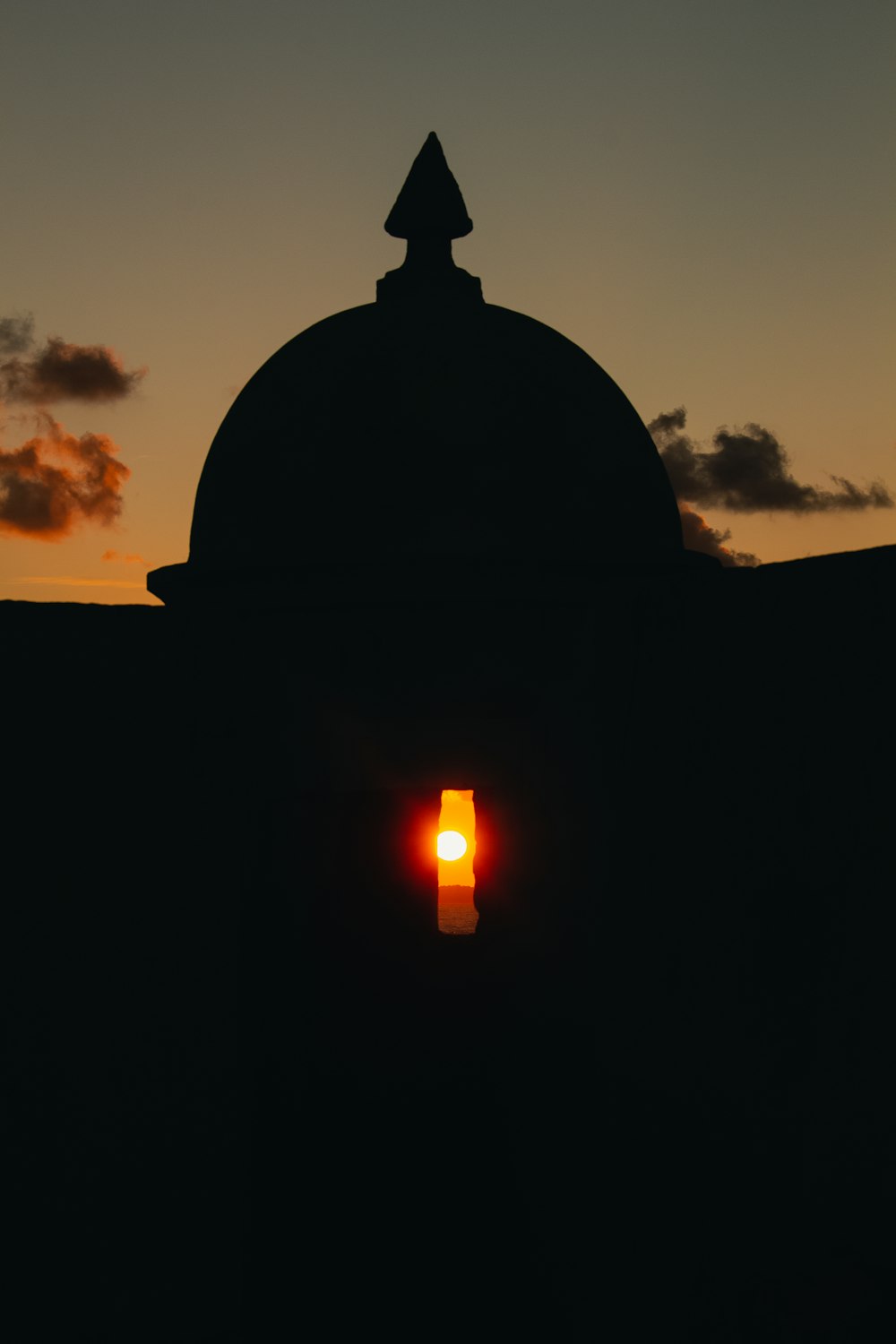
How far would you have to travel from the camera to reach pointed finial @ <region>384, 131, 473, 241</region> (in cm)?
1046

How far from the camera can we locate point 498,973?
9.16 metres

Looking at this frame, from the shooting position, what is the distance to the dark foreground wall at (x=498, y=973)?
502 cm

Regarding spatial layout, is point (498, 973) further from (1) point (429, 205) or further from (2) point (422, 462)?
(1) point (429, 205)

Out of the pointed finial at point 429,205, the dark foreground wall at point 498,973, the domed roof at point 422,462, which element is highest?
the pointed finial at point 429,205

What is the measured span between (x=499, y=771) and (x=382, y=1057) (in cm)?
293

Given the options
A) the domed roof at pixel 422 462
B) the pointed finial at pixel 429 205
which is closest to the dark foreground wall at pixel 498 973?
the domed roof at pixel 422 462

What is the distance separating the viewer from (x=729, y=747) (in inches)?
221

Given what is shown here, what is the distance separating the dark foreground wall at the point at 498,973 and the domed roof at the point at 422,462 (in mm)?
685

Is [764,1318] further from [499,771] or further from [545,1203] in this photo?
[499,771]

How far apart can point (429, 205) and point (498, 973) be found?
6455 millimetres

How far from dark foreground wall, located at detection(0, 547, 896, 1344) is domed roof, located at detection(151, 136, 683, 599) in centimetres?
69

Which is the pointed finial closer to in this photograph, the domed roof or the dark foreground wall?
the domed roof

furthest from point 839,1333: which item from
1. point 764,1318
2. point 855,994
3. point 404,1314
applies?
point 404,1314

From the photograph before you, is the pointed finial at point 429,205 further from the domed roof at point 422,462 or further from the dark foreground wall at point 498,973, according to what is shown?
the dark foreground wall at point 498,973
